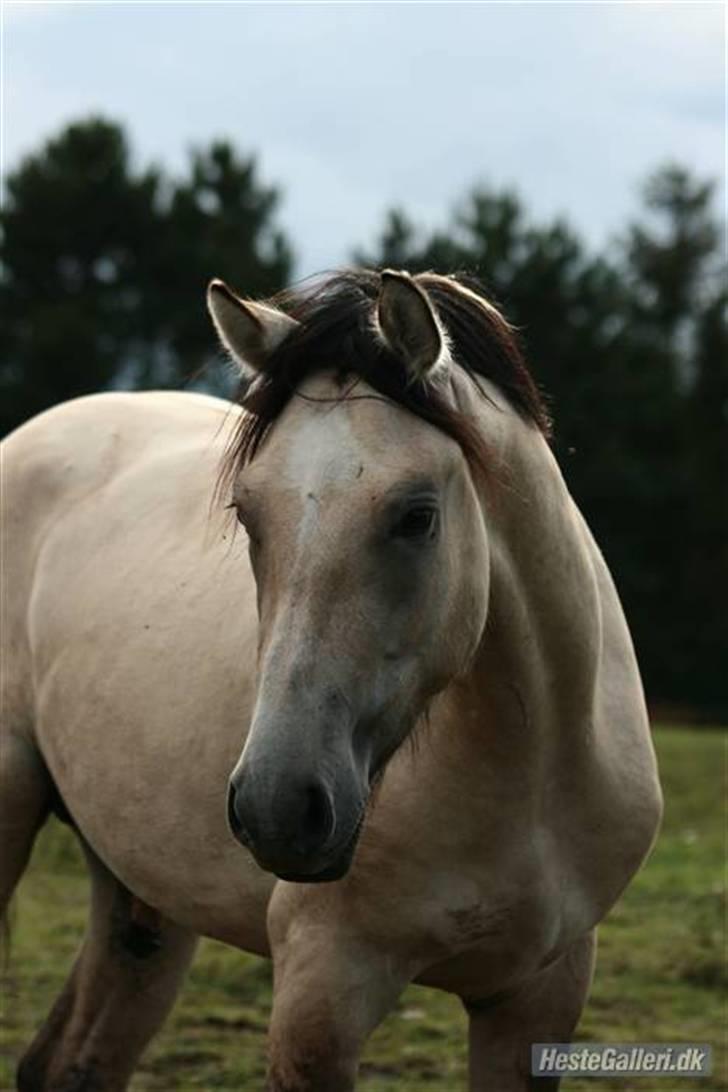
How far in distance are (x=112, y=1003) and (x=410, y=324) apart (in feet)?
8.38

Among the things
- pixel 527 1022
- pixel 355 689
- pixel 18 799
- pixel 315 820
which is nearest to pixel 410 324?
pixel 355 689

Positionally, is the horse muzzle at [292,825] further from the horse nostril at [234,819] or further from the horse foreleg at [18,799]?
the horse foreleg at [18,799]

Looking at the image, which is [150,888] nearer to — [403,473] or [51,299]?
[403,473]

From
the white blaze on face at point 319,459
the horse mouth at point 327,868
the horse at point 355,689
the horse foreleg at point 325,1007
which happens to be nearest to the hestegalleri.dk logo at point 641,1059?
the horse at point 355,689

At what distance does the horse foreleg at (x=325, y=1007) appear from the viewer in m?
3.88

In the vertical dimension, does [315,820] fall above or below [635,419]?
above

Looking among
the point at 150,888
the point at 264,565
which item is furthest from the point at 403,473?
the point at 150,888

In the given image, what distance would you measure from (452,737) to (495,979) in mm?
568

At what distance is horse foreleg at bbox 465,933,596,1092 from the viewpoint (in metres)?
4.41

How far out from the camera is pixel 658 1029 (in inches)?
273

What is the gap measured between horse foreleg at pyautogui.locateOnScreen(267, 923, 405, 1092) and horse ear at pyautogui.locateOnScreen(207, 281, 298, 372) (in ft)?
3.76

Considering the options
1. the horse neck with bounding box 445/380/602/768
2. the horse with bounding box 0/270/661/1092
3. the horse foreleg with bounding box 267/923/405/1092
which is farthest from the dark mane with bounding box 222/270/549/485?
the horse foreleg with bounding box 267/923/405/1092

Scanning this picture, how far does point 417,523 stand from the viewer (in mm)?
3494

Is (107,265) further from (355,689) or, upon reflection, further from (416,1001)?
(355,689)
